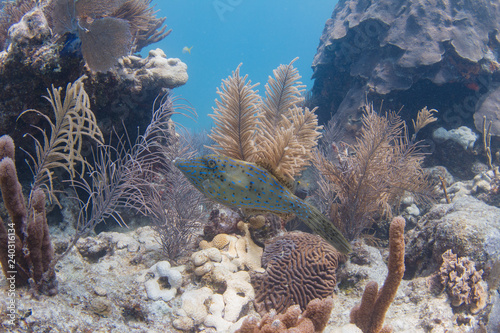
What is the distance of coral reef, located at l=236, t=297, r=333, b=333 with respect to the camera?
259cm

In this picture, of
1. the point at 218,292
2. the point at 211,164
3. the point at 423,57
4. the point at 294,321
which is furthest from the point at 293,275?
the point at 423,57

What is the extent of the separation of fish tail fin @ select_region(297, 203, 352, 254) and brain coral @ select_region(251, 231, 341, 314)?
5.54ft

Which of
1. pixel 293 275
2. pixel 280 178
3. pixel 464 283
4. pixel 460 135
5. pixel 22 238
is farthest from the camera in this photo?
pixel 460 135

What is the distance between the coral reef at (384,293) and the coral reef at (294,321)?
598mm

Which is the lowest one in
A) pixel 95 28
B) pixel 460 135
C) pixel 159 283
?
pixel 159 283

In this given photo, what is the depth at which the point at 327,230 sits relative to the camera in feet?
8.54

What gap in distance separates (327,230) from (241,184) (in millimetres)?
983

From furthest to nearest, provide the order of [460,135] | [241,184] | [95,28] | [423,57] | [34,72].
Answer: [423,57]
[460,135]
[95,28]
[34,72]
[241,184]

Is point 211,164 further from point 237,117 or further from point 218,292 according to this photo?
point 218,292

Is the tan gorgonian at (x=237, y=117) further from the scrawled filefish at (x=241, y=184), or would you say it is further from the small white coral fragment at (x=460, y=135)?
the small white coral fragment at (x=460, y=135)

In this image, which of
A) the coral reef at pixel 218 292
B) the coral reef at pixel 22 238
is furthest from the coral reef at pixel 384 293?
the coral reef at pixel 22 238

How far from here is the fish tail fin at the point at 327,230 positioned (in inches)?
101

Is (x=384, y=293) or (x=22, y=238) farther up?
(x=384, y=293)

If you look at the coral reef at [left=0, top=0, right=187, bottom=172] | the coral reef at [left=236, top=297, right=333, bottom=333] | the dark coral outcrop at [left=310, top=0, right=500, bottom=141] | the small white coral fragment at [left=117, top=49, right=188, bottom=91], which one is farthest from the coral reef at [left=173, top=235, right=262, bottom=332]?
the dark coral outcrop at [left=310, top=0, right=500, bottom=141]
